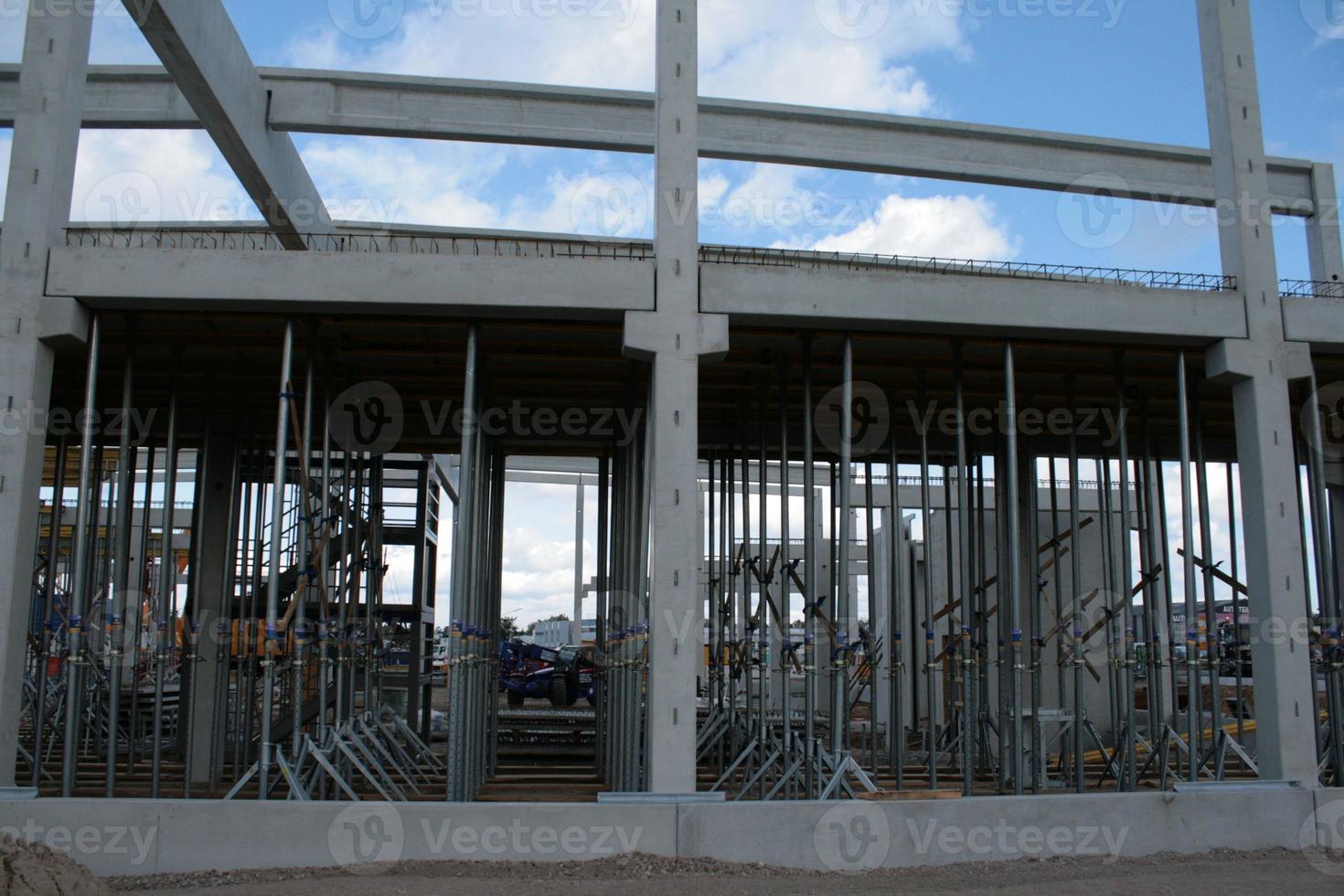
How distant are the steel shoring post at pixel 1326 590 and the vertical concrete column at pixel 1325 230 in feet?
14.6

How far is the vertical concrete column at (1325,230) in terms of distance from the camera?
18562mm

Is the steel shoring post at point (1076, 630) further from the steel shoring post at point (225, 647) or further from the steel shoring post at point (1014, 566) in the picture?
the steel shoring post at point (225, 647)

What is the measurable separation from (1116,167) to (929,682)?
966cm

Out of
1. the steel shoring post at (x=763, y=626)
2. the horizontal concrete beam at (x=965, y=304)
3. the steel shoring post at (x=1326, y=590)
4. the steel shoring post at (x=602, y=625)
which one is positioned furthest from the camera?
the steel shoring post at (x=602, y=625)

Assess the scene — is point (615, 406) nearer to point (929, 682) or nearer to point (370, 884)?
point (929, 682)

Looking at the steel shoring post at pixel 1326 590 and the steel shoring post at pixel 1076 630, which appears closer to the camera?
the steel shoring post at pixel 1326 590

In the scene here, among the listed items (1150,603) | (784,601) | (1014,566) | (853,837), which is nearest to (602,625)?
(784,601)

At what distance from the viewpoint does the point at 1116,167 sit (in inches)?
733

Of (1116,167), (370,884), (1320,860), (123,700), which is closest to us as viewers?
(370,884)

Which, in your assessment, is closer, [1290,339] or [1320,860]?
[1320,860]

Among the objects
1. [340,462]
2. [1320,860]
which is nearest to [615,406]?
[340,462]

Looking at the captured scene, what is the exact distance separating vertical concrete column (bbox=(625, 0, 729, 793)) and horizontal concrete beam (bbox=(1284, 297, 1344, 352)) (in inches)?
272
